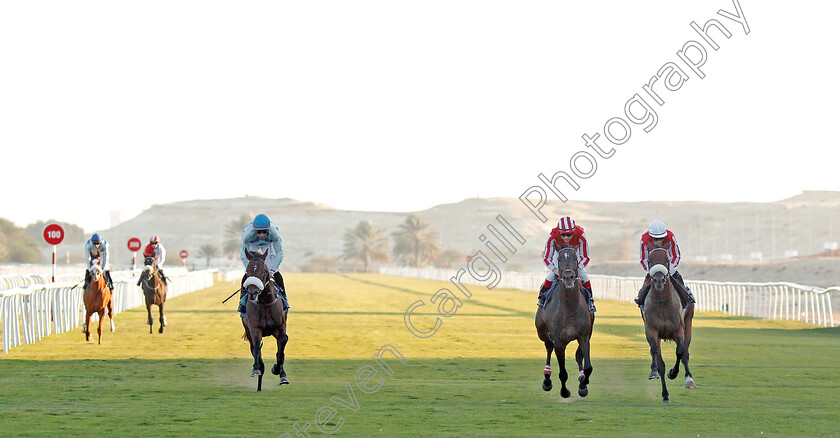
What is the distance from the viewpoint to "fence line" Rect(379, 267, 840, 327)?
1312 inches

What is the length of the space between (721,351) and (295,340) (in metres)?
8.87

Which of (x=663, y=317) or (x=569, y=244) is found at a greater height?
(x=569, y=244)

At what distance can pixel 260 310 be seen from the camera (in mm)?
14953

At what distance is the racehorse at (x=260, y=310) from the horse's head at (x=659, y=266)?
4.72 m

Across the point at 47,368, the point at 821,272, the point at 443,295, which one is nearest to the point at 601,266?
the point at 821,272

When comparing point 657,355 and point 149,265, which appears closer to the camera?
point 657,355

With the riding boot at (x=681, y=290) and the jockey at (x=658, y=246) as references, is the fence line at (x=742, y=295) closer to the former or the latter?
the riding boot at (x=681, y=290)

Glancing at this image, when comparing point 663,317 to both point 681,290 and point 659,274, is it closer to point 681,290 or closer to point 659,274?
point 681,290

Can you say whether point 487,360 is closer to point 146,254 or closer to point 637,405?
point 637,405

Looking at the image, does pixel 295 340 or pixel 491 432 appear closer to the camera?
pixel 491 432

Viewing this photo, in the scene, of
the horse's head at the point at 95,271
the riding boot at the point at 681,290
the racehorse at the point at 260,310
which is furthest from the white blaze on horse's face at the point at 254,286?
the horse's head at the point at 95,271

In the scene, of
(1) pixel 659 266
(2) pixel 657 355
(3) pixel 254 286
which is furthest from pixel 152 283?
(1) pixel 659 266

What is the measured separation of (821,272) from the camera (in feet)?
223

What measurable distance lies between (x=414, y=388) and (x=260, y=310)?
91.3 inches
